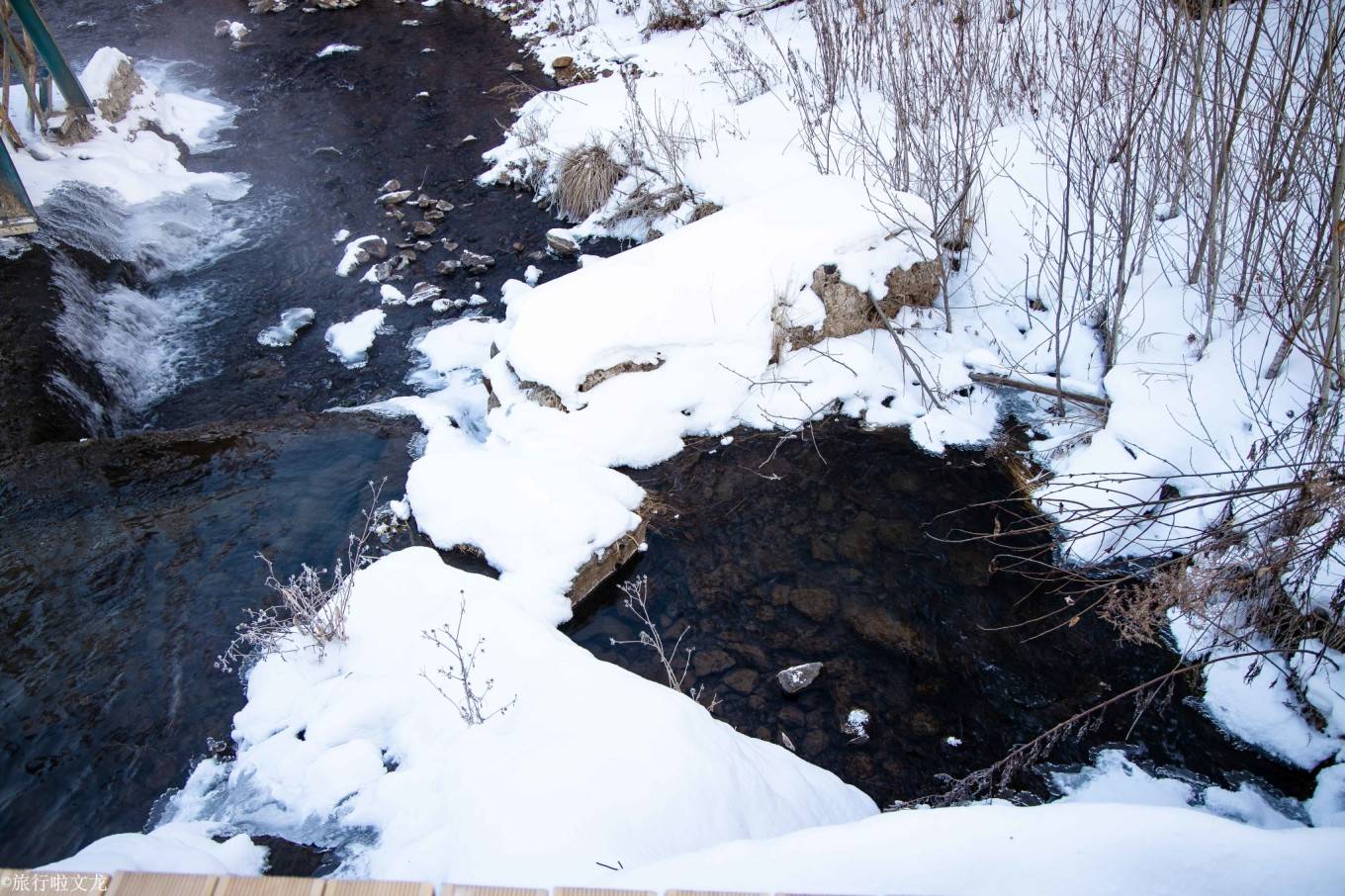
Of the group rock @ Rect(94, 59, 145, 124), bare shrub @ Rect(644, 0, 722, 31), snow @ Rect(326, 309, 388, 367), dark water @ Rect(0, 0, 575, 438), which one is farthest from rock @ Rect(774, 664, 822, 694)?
rock @ Rect(94, 59, 145, 124)

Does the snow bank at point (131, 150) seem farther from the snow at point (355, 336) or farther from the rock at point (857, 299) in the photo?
the rock at point (857, 299)

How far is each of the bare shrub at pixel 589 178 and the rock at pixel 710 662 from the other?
5.42m

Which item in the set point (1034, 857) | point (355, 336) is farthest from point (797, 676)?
point (355, 336)

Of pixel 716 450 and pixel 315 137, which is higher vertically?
pixel 315 137

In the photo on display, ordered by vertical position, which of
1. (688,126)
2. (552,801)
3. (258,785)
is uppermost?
(688,126)

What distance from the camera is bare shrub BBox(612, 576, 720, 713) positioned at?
12.9 ft

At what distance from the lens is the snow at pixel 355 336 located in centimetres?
678

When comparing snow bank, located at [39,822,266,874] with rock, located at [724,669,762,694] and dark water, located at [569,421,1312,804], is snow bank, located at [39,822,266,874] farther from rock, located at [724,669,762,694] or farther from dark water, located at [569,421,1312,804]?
rock, located at [724,669,762,694]

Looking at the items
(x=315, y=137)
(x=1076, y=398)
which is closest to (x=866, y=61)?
(x=1076, y=398)

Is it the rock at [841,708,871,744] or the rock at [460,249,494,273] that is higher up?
the rock at [460,249,494,273]

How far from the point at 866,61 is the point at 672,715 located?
6.91 metres

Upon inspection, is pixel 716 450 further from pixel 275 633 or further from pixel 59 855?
pixel 59 855

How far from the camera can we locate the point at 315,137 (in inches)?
402

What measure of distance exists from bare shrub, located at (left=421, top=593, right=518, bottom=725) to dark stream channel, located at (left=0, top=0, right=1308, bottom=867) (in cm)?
82
